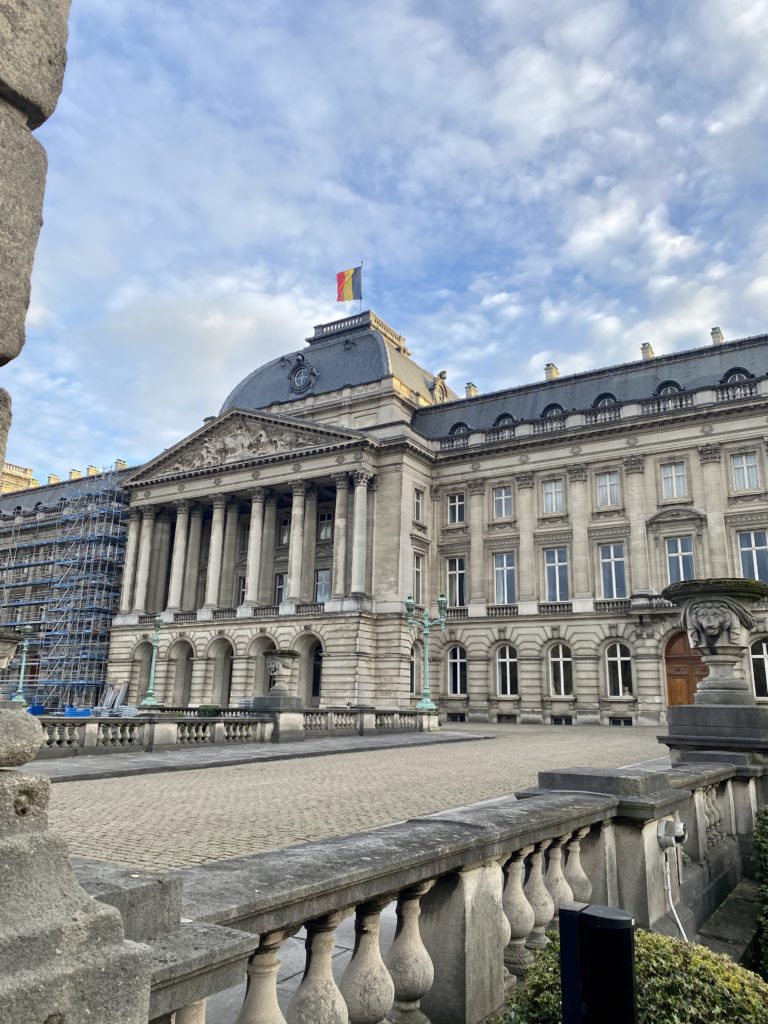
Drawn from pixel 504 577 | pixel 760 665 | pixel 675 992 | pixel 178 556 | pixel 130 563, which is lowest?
pixel 675 992

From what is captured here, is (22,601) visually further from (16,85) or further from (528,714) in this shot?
(16,85)

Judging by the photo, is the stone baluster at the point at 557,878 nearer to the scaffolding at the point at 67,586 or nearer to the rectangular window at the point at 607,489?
the rectangular window at the point at 607,489

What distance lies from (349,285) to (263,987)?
54814 mm

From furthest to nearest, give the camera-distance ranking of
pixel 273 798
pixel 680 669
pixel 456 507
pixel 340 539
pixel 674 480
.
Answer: pixel 456 507 → pixel 340 539 → pixel 674 480 → pixel 680 669 → pixel 273 798

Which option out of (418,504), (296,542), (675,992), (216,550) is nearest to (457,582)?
(418,504)

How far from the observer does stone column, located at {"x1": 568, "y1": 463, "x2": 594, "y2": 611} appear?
39812mm

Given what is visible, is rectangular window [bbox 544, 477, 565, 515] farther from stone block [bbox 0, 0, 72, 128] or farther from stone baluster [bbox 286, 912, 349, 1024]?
stone block [bbox 0, 0, 72, 128]

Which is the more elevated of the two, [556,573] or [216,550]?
[216,550]

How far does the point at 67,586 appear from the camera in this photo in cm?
5375

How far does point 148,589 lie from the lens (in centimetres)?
5134

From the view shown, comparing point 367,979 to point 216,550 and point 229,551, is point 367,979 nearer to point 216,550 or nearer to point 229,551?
point 216,550

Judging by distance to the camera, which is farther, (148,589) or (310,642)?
(148,589)

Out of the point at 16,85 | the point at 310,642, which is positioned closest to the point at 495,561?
the point at 310,642

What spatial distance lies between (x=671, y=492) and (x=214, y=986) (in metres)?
40.0
